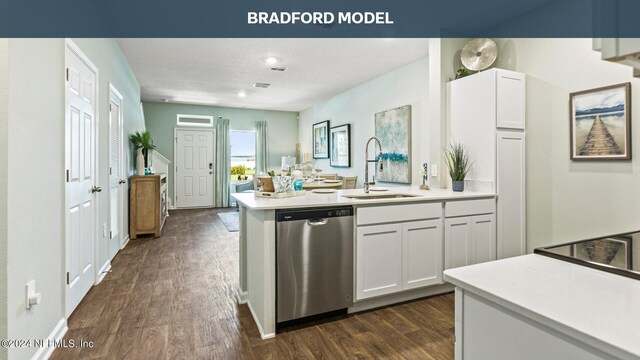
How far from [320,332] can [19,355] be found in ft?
5.40

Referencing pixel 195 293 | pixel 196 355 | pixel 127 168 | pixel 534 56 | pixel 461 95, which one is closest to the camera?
pixel 196 355

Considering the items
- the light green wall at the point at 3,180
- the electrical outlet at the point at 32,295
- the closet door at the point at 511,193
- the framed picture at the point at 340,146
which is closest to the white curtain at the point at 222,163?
the framed picture at the point at 340,146

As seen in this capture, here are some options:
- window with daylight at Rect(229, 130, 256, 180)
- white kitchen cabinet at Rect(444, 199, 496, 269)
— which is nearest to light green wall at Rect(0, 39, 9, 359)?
white kitchen cabinet at Rect(444, 199, 496, 269)

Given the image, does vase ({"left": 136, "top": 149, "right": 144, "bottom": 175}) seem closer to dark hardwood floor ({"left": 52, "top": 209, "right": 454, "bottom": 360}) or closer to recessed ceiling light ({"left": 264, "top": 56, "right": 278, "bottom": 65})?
dark hardwood floor ({"left": 52, "top": 209, "right": 454, "bottom": 360})

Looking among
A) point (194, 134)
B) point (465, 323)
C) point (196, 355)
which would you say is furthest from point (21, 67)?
point (194, 134)

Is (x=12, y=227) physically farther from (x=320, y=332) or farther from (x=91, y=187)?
(x=320, y=332)

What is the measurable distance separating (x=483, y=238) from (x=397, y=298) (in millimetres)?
1031

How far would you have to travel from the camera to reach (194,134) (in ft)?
27.1

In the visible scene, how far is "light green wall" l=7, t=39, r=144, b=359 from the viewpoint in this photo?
1589mm

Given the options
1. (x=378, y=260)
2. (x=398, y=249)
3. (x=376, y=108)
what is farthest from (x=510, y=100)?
(x=376, y=108)

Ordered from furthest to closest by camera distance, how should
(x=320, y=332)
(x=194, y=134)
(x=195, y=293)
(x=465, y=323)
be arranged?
(x=194, y=134), (x=195, y=293), (x=320, y=332), (x=465, y=323)

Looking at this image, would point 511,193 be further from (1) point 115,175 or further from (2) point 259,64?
(1) point 115,175

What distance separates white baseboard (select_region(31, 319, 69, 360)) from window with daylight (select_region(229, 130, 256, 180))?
677 centimetres

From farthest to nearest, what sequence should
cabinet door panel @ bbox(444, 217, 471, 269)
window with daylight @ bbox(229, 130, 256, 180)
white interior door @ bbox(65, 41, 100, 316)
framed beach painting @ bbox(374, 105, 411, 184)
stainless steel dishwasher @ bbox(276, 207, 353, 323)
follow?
window with daylight @ bbox(229, 130, 256, 180) → framed beach painting @ bbox(374, 105, 411, 184) → cabinet door panel @ bbox(444, 217, 471, 269) → white interior door @ bbox(65, 41, 100, 316) → stainless steel dishwasher @ bbox(276, 207, 353, 323)
